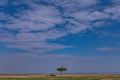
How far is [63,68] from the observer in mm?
173875
